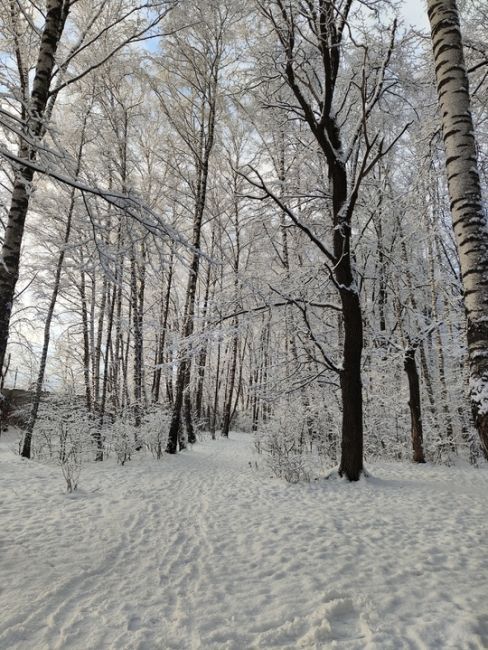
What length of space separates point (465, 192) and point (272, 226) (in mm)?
6964

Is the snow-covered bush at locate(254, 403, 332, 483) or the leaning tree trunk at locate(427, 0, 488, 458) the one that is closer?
the leaning tree trunk at locate(427, 0, 488, 458)

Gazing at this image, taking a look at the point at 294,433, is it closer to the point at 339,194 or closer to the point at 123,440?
the point at 123,440

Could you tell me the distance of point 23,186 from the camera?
3.96 metres

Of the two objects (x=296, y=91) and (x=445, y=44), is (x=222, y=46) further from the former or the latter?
(x=445, y=44)

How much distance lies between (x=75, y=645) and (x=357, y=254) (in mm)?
9127

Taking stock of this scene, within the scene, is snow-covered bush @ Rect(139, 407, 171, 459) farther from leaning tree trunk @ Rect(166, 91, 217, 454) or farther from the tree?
the tree

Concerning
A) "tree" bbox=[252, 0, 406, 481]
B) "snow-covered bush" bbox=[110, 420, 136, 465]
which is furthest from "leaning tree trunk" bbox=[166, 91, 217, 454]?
"tree" bbox=[252, 0, 406, 481]

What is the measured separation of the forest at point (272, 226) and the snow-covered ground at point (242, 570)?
0.14 feet

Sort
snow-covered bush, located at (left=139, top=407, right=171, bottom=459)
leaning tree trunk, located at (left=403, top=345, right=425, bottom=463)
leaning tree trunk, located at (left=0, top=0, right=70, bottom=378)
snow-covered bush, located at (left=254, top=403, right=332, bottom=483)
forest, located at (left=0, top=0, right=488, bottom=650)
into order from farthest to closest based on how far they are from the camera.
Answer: snow-covered bush, located at (left=139, top=407, right=171, bottom=459), leaning tree trunk, located at (left=403, top=345, right=425, bottom=463), snow-covered bush, located at (left=254, top=403, right=332, bottom=483), leaning tree trunk, located at (left=0, top=0, right=70, bottom=378), forest, located at (left=0, top=0, right=488, bottom=650)

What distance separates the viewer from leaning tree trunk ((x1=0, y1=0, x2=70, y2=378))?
139 inches

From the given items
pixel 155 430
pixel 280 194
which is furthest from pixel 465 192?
pixel 155 430

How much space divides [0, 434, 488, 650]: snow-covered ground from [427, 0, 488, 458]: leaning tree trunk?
1226 mm

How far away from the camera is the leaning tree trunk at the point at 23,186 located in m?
3.52

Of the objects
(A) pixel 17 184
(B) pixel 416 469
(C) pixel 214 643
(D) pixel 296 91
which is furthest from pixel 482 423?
(B) pixel 416 469
